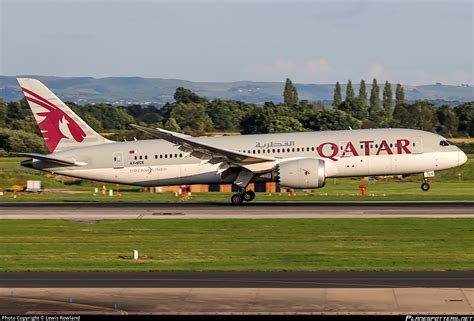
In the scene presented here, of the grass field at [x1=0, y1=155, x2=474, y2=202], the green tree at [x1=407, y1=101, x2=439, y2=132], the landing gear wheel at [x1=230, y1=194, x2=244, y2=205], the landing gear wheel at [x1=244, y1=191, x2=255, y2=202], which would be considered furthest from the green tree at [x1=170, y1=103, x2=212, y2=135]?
the landing gear wheel at [x1=230, y1=194, x2=244, y2=205]

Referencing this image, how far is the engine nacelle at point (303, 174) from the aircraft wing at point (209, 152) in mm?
1575

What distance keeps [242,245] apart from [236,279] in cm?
793

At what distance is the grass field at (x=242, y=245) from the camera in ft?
94.2

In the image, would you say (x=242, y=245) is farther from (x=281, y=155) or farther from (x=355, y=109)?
(x=355, y=109)

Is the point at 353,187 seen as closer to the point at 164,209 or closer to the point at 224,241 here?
the point at 164,209

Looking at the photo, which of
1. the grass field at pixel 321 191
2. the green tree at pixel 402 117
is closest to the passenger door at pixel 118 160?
the grass field at pixel 321 191

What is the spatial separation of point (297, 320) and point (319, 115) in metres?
105

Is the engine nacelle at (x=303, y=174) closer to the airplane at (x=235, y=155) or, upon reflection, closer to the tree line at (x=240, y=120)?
the airplane at (x=235, y=155)

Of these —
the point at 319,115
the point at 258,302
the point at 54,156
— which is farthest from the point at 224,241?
the point at 319,115

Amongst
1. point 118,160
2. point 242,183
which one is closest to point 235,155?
point 242,183

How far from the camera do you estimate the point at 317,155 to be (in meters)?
49.3

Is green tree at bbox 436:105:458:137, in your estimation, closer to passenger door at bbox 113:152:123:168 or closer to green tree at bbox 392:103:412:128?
green tree at bbox 392:103:412:128

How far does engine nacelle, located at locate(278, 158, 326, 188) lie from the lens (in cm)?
4762

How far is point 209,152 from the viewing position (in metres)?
48.8
